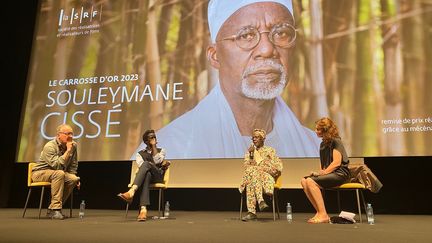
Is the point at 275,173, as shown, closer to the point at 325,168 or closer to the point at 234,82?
the point at 325,168

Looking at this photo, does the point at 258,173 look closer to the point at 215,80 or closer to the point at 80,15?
the point at 215,80

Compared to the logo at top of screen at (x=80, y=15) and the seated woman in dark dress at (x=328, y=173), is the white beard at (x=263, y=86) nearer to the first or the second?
the seated woman in dark dress at (x=328, y=173)

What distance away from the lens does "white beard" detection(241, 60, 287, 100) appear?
180 inches

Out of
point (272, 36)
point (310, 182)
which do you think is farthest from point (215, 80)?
point (310, 182)

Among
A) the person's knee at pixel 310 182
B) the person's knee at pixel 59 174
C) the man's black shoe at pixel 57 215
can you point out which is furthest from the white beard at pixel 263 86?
the man's black shoe at pixel 57 215

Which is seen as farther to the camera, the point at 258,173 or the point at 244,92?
the point at 244,92

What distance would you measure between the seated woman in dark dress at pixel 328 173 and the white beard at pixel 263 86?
1096 mm

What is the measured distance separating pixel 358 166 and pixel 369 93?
1098 millimetres

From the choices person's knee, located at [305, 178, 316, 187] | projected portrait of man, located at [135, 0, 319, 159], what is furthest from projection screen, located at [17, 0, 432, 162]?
person's knee, located at [305, 178, 316, 187]

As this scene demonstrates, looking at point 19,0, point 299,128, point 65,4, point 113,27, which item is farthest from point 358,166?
point 19,0

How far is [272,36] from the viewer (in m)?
4.66

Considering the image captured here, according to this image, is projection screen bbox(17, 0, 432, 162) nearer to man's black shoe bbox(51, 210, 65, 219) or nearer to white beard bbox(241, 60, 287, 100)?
white beard bbox(241, 60, 287, 100)

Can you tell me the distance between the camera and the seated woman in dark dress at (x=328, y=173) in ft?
11.2

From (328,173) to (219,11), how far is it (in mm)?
2510
